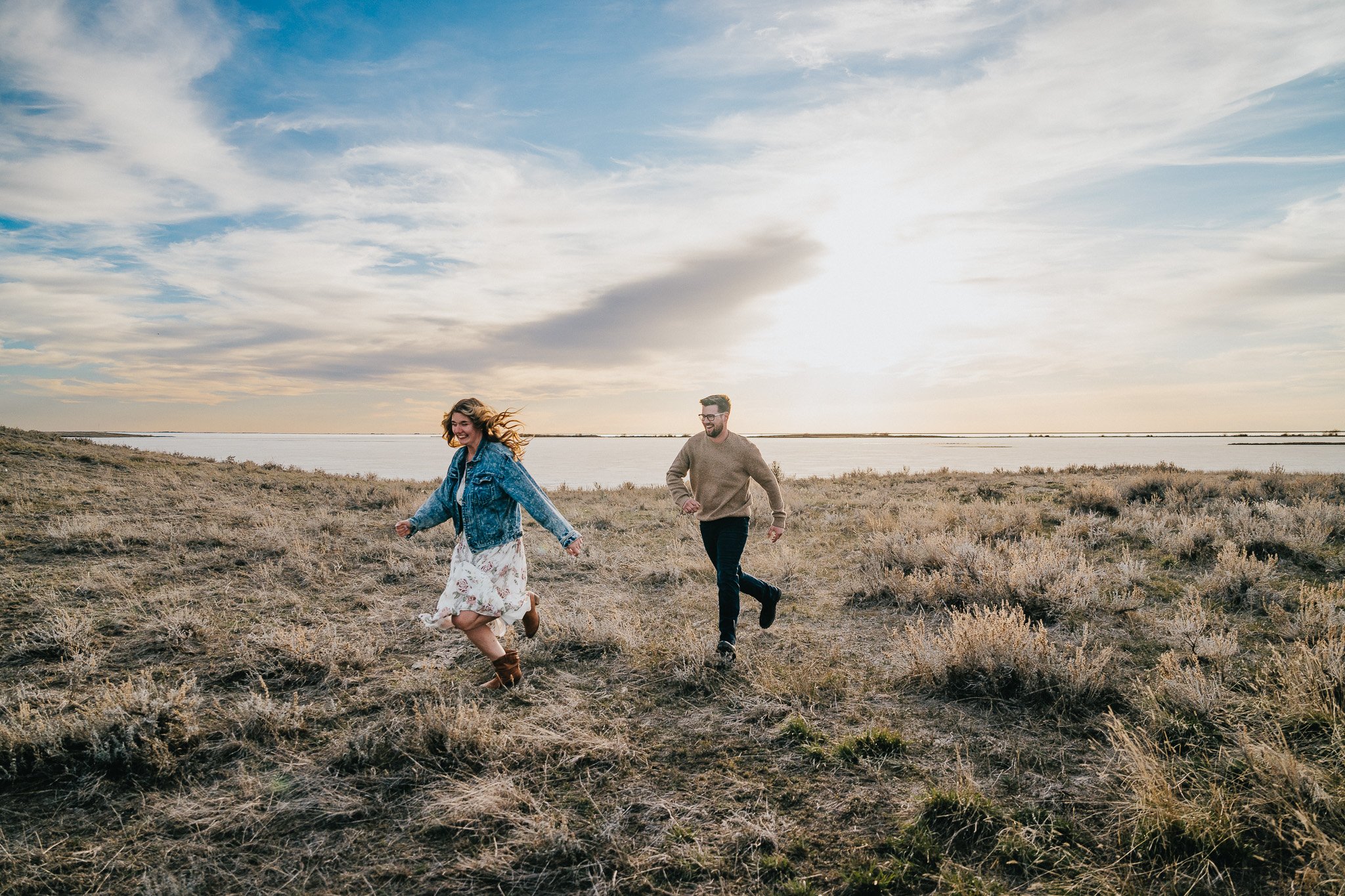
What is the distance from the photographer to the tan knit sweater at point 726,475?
580cm

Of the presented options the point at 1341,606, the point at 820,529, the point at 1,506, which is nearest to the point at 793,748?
the point at 1341,606

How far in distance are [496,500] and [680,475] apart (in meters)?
1.90

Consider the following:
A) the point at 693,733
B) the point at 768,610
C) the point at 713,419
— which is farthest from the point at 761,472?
the point at 693,733

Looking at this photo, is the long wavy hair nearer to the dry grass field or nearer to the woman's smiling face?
the woman's smiling face

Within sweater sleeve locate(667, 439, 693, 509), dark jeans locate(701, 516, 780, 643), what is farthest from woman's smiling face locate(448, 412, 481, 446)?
dark jeans locate(701, 516, 780, 643)

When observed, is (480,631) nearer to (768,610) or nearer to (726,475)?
(726,475)

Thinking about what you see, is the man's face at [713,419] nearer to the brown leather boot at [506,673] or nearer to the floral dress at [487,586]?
the floral dress at [487,586]

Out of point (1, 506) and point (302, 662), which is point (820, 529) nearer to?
point (302, 662)

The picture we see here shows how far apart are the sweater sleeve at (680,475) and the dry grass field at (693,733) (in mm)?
1361

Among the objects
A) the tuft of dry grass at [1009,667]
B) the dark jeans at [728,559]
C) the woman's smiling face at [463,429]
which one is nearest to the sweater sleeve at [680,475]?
the dark jeans at [728,559]

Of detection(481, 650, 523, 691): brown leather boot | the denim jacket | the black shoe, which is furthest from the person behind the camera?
the black shoe

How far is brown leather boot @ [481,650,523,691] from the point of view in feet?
17.1

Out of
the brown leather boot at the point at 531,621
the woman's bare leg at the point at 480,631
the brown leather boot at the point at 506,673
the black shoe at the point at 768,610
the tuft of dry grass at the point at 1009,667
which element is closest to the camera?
the tuft of dry grass at the point at 1009,667

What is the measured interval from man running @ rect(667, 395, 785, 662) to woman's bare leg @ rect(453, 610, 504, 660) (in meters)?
1.93
